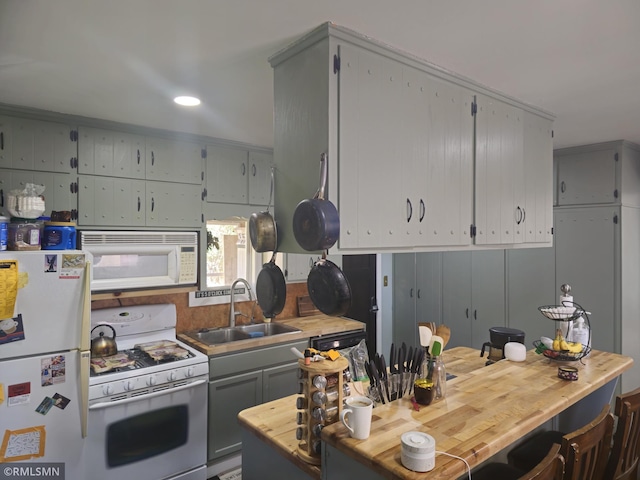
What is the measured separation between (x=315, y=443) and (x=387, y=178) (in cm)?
106

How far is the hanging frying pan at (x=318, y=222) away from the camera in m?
1.40

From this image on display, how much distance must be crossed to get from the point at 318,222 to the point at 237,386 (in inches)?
80.0

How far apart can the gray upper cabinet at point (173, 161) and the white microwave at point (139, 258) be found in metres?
0.43

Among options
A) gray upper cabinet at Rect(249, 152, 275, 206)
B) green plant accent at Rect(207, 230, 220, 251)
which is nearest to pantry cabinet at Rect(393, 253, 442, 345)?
gray upper cabinet at Rect(249, 152, 275, 206)

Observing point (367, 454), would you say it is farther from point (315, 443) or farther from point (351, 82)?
point (351, 82)

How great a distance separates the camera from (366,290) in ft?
15.7

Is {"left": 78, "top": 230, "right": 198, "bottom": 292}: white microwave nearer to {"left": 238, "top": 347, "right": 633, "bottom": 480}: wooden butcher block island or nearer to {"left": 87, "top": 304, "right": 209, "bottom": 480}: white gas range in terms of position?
{"left": 87, "top": 304, "right": 209, "bottom": 480}: white gas range

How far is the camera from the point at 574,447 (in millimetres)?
1473

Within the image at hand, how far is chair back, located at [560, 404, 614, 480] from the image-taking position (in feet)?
4.87

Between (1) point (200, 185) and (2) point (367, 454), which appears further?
(1) point (200, 185)

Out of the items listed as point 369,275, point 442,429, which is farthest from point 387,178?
point 369,275

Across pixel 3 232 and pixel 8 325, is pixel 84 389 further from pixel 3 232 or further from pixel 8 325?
pixel 3 232

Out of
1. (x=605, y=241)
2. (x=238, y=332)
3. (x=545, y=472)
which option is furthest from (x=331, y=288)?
(x=605, y=241)

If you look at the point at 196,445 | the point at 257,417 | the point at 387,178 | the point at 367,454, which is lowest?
the point at 196,445
